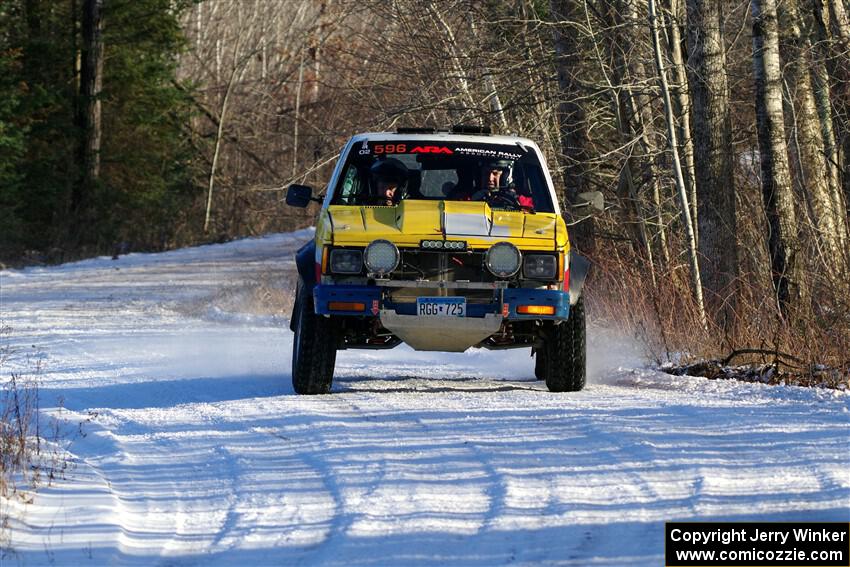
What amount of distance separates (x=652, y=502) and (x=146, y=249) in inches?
1234

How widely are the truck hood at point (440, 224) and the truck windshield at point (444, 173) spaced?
0.43 m

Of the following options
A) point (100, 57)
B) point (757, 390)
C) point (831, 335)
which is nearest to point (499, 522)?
point (757, 390)

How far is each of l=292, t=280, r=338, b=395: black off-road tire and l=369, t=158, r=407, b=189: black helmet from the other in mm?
1118

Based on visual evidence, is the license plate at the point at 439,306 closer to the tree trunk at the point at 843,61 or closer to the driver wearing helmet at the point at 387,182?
the driver wearing helmet at the point at 387,182

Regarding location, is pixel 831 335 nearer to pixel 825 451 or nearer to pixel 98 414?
pixel 825 451

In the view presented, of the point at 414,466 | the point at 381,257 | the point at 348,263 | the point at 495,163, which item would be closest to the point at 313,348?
the point at 348,263

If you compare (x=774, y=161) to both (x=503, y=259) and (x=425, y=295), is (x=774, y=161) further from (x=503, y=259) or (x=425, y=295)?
(x=425, y=295)

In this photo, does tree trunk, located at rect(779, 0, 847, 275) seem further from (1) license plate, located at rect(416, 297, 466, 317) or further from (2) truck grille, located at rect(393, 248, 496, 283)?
(1) license plate, located at rect(416, 297, 466, 317)

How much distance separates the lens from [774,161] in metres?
13.8

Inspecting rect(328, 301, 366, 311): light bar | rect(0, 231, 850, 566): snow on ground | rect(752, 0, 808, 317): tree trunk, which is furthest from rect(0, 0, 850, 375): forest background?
rect(328, 301, 366, 311): light bar

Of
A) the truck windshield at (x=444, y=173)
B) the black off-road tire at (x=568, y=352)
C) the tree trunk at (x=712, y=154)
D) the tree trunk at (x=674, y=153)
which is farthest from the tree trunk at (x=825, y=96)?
the black off-road tire at (x=568, y=352)

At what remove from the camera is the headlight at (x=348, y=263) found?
9336mm

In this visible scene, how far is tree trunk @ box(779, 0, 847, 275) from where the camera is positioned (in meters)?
13.6

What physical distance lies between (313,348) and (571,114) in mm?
8730
